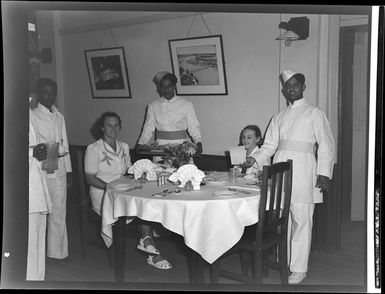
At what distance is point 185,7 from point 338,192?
2028 mm

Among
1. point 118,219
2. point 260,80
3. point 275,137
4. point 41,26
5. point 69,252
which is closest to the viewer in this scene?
point 118,219

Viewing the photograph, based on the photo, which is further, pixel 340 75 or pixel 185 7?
pixel 340 75

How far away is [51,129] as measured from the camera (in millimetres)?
3832

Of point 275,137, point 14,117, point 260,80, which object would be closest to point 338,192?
point 275,137

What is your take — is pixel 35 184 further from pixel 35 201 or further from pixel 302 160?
pixel 302 160

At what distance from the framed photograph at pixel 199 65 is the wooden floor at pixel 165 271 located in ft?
4.80

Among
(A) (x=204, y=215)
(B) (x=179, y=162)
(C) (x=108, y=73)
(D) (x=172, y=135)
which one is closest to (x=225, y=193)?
(A) (x=204, y=215)

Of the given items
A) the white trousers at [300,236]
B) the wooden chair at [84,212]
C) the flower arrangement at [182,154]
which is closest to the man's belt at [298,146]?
the white trousers at [300,236]

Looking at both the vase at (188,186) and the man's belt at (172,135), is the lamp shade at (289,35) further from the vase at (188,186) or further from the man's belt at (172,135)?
the vase at (188,186)

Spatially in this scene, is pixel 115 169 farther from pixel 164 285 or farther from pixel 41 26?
pixel 41 26

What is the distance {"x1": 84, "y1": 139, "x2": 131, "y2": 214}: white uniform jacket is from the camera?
12.5 ft

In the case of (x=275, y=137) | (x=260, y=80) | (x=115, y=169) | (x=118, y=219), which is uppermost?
(x=260, y=80)

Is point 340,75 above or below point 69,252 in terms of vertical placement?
above

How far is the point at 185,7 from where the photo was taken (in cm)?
294
